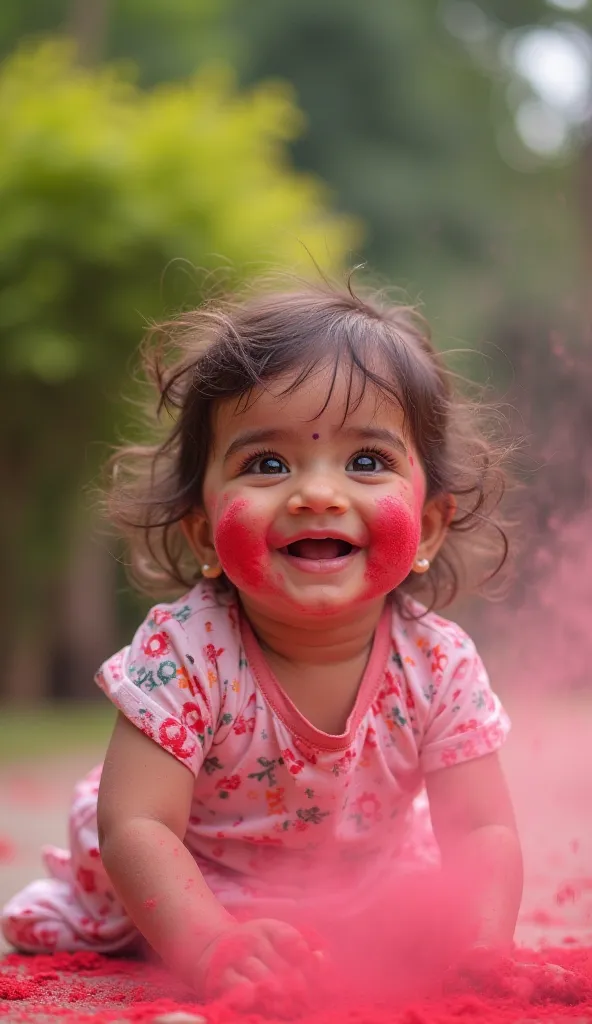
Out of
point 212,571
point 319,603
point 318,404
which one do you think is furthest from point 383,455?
point 212,571

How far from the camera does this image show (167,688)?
2.04 m

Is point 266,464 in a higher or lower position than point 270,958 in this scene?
higher

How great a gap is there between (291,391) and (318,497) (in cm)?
19

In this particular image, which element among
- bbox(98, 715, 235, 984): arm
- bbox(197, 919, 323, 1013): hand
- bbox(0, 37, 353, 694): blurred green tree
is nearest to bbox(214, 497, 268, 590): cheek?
bbox(98, 715, 235, 984): arm

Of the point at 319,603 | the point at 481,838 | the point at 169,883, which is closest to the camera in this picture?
the point at 169,883

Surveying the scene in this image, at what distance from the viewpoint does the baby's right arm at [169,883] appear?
1.66 m

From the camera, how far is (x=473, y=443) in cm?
240

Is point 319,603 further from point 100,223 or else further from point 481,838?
point 100,223

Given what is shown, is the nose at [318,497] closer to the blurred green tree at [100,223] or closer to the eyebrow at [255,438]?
the eyebrow at [255,438]

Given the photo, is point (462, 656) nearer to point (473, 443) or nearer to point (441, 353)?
point (473, 443)

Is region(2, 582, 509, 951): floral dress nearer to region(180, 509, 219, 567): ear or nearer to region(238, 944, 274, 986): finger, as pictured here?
region(180, 509, 219, 567): ear

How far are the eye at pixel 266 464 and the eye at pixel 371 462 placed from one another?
104 mm

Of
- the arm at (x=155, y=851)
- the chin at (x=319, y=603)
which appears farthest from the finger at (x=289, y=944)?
the chin at (x=319, y=603)

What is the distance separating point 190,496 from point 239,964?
2.91 feet
